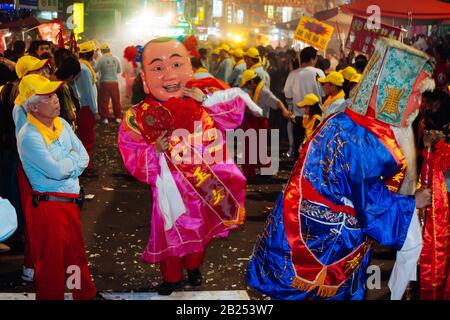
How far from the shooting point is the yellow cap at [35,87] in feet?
15.5

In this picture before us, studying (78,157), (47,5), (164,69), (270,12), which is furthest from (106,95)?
(270,12)

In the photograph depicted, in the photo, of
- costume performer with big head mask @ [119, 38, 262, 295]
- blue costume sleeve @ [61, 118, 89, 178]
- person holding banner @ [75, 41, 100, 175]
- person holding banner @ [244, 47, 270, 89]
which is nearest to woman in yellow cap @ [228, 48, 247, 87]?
person holding banner @ [244, 47, 270, 89]

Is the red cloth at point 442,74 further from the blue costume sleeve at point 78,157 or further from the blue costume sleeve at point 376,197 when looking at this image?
the blue costume sleeve at point 376,197

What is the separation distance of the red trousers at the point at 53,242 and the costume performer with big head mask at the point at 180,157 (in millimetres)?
669

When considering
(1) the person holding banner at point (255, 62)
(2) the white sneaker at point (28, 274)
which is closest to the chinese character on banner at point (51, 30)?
(1) the person holding banner at point (255, 62)

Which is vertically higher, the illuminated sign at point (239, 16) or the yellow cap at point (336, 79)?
the yellow cap at point (336, 79)

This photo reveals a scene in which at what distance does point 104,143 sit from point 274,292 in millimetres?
10725

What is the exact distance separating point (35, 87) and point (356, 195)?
8.39 ft

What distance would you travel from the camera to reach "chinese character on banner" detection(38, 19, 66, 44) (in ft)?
43.0

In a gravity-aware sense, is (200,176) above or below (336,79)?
below

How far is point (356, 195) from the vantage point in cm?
337

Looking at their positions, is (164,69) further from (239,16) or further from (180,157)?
(239,16)

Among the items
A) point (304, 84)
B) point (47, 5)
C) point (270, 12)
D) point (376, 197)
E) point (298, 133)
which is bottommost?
point (298, 133)

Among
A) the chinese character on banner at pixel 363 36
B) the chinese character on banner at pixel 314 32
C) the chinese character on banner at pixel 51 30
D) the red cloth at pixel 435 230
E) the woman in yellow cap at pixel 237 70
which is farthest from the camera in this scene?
the chinese character on banner at pixel 314 32
